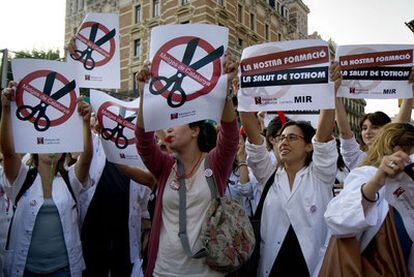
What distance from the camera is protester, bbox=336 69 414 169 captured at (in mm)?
3377

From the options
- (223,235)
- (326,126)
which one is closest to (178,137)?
(223,235)

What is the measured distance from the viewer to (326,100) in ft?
9.51

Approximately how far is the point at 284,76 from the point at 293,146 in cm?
57

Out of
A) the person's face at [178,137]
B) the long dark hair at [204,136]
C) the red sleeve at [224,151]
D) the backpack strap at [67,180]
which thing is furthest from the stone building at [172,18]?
the red sleeve at [224,151]

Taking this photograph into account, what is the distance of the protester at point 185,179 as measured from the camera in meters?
2.49

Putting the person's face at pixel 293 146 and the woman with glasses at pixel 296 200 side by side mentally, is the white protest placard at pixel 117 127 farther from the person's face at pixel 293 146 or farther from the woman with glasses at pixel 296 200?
the person's face at pixel 293 146

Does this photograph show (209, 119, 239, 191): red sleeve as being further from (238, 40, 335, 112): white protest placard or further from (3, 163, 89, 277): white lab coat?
(3, 163, 89, 277): white lab coat

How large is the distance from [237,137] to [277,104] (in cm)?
59

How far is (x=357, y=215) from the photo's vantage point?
2041 mm

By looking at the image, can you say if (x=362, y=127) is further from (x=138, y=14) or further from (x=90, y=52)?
(x=138, y=14)

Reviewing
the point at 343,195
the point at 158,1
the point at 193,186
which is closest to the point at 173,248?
the point at 193,186

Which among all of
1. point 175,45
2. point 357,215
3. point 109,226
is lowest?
point 109,226

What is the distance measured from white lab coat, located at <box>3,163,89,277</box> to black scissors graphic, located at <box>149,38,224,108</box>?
1395 millimetres

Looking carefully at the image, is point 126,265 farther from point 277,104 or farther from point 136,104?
point 277,104
